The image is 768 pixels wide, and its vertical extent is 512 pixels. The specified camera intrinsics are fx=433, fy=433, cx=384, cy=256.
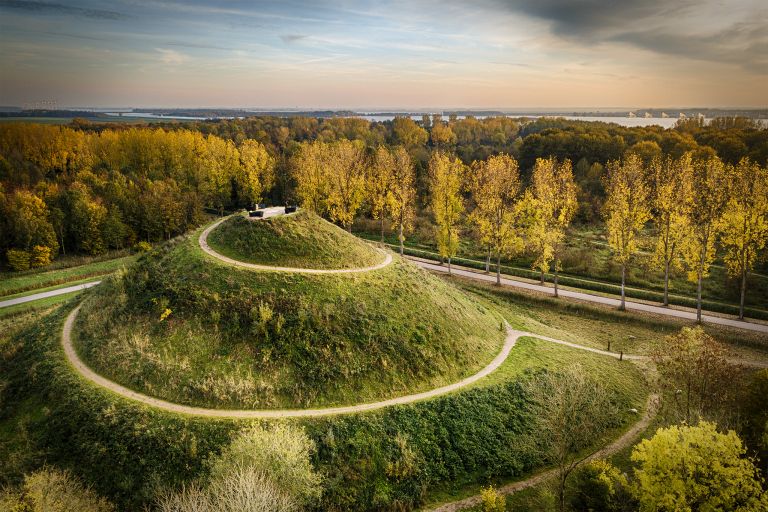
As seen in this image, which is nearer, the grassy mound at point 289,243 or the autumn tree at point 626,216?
the grassy mound at point 289,243

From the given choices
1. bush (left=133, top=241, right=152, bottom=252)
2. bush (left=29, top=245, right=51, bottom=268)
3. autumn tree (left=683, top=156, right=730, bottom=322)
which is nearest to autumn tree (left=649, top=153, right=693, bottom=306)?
autumn tree (left=683, top=156, right=730, bottom=322)

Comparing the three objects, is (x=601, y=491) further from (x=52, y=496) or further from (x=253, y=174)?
(x=253, y=174)

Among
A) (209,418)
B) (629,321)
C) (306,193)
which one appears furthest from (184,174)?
(629,321)

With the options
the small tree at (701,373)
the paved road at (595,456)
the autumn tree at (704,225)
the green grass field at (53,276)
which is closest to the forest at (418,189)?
the autumn tree at (704,225)

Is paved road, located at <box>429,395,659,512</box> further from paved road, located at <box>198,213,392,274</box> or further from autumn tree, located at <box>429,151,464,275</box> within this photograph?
autumn tree, located at <box>429,151,464,275</box>

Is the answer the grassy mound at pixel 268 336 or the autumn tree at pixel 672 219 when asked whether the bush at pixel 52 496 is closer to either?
the grassy mound at pixel 268 336

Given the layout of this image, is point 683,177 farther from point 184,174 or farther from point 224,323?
point 184,174
